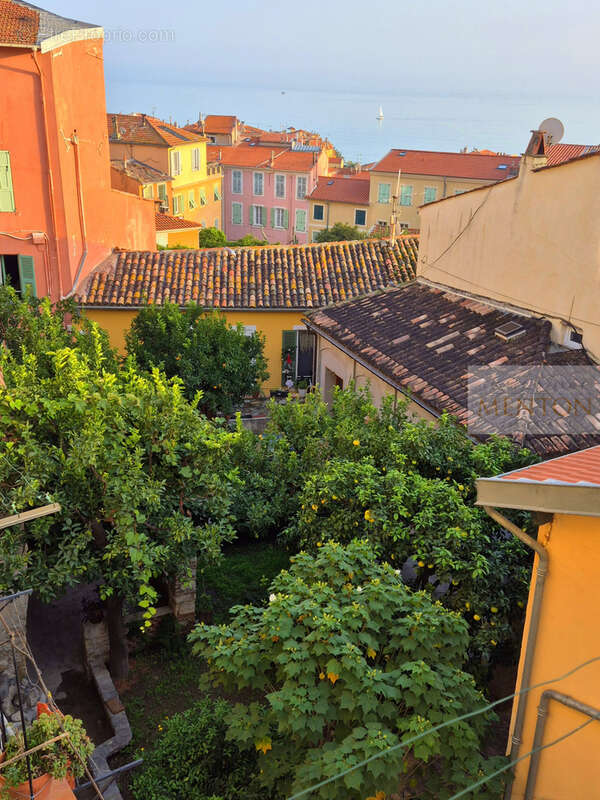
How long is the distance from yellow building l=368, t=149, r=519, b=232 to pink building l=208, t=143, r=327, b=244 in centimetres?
660

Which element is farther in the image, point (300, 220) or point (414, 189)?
point (300, 220)

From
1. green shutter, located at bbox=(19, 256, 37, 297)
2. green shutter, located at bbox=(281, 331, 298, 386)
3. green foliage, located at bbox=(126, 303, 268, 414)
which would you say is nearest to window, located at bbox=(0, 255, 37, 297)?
green shutter, located at bbox=(19, 256, 37, 297)

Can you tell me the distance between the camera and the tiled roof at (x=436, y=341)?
1112 centimetres

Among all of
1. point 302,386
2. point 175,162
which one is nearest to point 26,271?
point 302,386

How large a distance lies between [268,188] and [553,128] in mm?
44545

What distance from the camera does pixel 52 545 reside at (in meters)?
7.25

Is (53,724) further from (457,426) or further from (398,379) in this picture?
(398,379)

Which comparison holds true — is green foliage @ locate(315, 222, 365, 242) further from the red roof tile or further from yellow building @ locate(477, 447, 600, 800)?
yellow building @ locate(477, 447, 600, 800)

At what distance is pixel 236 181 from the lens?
186 ft

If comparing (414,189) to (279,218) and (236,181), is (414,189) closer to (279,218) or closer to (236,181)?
(279,218)

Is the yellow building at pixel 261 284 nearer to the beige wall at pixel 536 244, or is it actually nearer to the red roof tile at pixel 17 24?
the beige wall at pixel 536 244

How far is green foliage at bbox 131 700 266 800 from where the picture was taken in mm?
6391

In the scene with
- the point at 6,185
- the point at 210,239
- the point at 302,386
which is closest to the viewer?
the point at 6,185

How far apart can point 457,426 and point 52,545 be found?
6059mm
